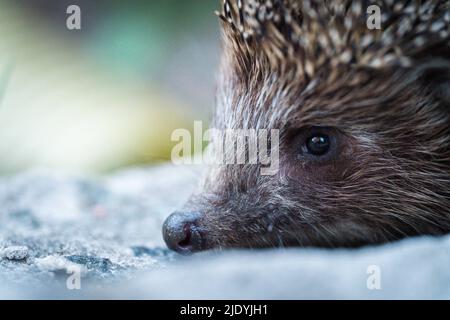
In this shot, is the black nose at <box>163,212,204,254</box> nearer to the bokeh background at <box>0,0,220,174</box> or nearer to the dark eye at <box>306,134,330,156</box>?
the dark eye at <box>306,134,330,156</box>

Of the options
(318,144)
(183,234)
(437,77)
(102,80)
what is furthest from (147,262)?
(102,80)

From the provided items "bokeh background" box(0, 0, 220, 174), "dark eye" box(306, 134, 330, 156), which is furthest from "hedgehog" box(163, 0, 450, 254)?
"bokeh background" box(0, 0, 220, 174)

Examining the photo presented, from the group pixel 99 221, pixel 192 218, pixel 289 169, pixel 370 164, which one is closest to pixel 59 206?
pixel 99 221

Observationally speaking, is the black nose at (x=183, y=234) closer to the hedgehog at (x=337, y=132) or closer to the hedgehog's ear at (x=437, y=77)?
the hedgehog at (x=337, y=132)

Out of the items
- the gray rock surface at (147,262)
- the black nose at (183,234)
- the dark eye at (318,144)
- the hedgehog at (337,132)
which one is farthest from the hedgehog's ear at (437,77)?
the black nose at (183,234)

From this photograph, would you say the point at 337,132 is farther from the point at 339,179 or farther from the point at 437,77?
the point at 437,77
